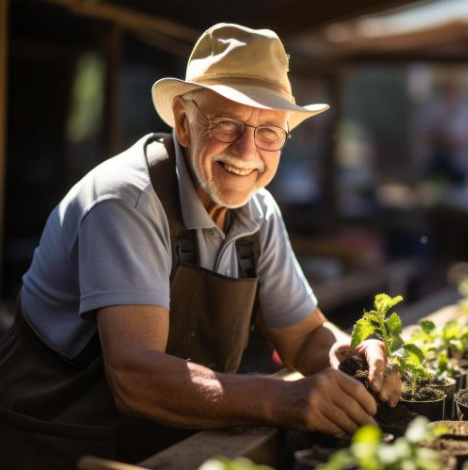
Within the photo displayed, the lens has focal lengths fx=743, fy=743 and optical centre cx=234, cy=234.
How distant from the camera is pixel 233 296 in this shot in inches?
83.7

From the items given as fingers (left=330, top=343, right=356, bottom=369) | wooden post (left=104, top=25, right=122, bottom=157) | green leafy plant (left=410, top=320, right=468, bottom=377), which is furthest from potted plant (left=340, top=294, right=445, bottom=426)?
wooden post (left=104, top=25, right=122, bottom=157)

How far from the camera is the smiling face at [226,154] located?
2.04 m

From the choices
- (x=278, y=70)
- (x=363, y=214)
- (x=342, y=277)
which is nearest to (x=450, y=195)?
(x=363, y=214)

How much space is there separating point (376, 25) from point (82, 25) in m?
3.37

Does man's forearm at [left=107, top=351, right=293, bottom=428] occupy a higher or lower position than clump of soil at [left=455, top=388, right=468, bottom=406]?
higher

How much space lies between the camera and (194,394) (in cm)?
170

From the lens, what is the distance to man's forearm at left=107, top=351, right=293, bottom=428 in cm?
169

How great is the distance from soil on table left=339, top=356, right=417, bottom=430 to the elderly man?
0.09 ft

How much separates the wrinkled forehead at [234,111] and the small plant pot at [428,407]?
0.83m

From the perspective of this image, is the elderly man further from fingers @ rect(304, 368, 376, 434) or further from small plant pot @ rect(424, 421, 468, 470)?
small plant pot @ rect(424, 421, 468, 470)

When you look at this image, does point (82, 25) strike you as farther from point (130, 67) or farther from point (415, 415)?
point (415, 415)

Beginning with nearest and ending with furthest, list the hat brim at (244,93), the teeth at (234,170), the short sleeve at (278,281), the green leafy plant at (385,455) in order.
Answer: the green leafy plant at (385,455)
the hat brim at (244,93)
the teeth at (234,170)
the short sleeve at (278,281)

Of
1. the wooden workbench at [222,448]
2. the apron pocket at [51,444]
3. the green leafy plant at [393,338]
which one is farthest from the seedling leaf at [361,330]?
the apron pocket at [51,444]

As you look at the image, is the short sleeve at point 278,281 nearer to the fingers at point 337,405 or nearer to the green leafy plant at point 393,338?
the green leafy plant at point 393,338
